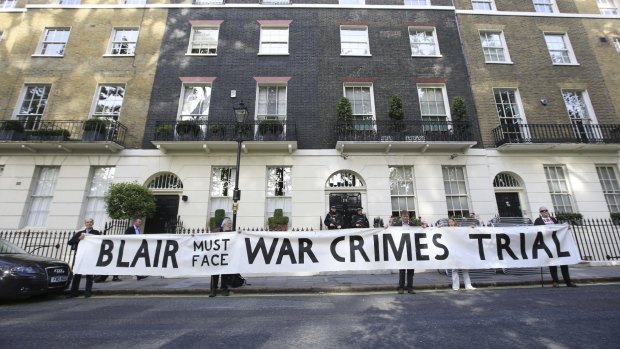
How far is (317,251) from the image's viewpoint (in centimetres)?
745

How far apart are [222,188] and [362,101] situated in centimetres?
830

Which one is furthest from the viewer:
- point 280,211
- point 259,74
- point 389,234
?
point 259,74

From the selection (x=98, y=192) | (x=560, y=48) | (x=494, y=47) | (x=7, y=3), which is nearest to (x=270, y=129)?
(x=98, y=192)

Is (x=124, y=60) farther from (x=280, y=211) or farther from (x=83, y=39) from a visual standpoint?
(x=280, y=211)

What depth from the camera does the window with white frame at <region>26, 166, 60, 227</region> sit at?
12820 mm

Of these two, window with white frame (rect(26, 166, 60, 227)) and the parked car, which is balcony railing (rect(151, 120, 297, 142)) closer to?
window with white frame (rect(26, 166, 60, 227))

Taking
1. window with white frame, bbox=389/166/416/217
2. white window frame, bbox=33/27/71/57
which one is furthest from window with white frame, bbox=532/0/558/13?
white window frame, bbox=33/27/71/57

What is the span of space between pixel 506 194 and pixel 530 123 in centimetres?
398

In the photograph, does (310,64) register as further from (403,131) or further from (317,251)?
(317,251)

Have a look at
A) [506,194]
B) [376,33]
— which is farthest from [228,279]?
[376,33]

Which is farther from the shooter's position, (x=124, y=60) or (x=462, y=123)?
(x=124, y=60)

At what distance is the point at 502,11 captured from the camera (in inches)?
657

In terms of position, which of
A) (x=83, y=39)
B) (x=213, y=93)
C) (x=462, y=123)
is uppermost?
(x=83, y=39)

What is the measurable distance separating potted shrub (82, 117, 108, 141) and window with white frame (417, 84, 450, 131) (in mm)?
15339
